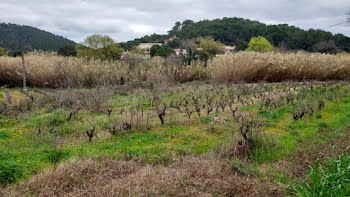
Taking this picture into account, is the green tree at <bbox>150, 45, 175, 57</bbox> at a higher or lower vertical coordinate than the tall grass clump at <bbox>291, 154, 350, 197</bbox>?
higher

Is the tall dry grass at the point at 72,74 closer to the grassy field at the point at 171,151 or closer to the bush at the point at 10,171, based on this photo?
the grassy field at the point at 171,151

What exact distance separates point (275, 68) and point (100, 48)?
1470 cm

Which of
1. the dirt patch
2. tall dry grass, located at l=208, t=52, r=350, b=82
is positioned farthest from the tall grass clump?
tall dry grass, located at l=208, t=52, r=350, b=82

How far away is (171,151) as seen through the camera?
A: 4.20 meters

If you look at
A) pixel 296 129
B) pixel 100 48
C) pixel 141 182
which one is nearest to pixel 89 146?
pixel 141 182

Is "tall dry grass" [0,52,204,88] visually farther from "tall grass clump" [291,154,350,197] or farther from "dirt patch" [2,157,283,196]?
"tall grass clump" [291,154,350,197]

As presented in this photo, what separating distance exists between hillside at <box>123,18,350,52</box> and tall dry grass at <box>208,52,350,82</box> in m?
31.3

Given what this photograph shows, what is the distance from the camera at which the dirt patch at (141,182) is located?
2.98m

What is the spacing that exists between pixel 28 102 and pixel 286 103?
7.62 m

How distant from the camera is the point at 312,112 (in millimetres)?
6184

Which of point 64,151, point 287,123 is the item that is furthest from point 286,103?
point 64,151

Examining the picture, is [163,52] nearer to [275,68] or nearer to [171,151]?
[275,68]

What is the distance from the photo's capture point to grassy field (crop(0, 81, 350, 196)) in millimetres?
3088

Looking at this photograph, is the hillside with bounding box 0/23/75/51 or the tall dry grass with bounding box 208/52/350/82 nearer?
the tall dry grass with bounding box 208/52/350/82
